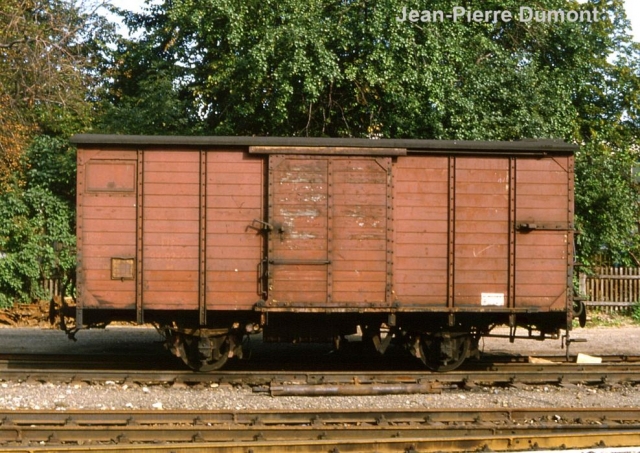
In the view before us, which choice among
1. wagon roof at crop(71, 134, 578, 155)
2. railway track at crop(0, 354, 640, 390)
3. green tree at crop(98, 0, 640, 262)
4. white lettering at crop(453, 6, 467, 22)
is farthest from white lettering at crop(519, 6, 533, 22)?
railway track at crop(0, 354, 640, 390)

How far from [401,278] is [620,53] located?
17.1 meters

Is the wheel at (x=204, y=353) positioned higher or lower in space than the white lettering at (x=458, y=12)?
lower

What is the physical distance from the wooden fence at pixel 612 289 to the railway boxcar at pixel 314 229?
1000 centimetres

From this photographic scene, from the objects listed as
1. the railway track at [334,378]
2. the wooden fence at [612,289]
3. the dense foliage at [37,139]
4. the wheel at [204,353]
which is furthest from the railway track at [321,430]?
the wooden fence at [612,289]

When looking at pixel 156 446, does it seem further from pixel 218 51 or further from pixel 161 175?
pixel 218 51

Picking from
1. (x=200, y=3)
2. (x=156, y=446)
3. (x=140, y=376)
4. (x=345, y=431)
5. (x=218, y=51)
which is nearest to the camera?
(x=156, y=446)

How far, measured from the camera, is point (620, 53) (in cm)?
2345

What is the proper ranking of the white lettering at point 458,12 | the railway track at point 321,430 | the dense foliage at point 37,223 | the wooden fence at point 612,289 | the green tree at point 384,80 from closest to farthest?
1. the railway track at point 321,430
2. the green tree at point 384,80
3. the white lettering at point 458,12
4. the dense foliage at point 37,223
5. the wooden fence at point 612,289

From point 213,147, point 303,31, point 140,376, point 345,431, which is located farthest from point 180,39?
point 345,431

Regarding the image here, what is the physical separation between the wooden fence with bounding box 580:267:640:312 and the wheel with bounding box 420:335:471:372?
997 centimetres

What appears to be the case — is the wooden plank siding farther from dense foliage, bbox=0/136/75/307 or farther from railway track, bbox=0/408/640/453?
dense foliage, bbox=0/136/75/307

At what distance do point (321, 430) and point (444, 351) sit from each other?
3.51 metres

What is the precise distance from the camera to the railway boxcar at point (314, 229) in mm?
9875

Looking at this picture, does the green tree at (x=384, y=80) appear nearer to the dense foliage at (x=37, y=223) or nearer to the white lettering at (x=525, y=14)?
the white lettering at (x=525, y=14)
